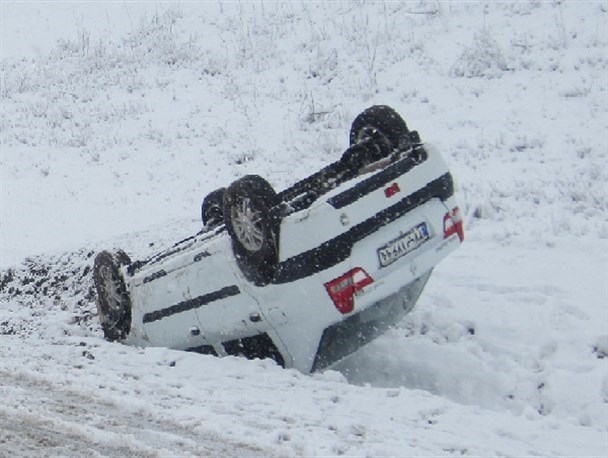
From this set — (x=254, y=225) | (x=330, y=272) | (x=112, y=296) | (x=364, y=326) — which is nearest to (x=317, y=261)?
(x=330, y=272)

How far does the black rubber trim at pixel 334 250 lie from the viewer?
5332mm

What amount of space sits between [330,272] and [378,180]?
2.28 ft

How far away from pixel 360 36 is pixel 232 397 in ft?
36.5

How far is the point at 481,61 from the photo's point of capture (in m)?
12.8

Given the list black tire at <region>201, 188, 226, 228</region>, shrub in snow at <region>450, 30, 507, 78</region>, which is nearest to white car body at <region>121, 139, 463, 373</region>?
black tire at <region>201, 188, 226, 228</region>

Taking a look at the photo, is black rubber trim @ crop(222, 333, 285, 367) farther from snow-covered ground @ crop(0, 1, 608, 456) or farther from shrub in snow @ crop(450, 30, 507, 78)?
shrub in snow @ crop(450, 30, 507, 78)

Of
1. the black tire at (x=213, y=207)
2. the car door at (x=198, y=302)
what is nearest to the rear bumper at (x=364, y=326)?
the car door at (x=198, y=302)

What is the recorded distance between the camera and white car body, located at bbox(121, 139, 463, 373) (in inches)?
211

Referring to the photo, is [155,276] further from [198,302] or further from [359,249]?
[359,249]

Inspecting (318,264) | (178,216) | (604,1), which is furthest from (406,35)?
(318,264)

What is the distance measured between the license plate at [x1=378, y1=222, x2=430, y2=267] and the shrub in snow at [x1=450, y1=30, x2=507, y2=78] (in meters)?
7.38

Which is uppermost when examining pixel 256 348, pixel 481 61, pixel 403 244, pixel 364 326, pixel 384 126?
pixel 384 126

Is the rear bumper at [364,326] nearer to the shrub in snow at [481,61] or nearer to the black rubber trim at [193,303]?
the black rubber trim at [193,303]

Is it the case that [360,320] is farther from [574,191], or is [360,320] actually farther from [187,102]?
[187,102]
